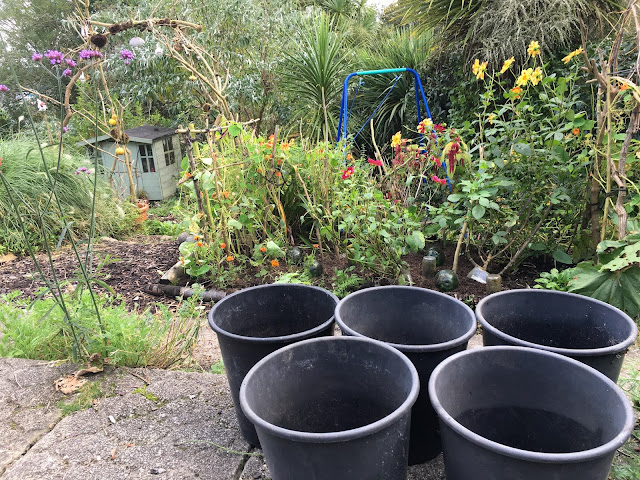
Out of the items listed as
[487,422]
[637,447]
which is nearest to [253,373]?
[487,422]

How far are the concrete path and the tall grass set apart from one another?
2.48 m

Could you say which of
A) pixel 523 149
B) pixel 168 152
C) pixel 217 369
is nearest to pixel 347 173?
pixel 523 149

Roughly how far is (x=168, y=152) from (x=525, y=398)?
20.1ft

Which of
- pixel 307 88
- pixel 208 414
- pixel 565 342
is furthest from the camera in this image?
pixel 307 88

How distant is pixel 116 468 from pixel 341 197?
1.90m

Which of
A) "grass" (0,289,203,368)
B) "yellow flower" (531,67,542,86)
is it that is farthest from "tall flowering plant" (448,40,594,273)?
"grass" (0,289,203,368)

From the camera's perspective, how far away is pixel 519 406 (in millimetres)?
1210

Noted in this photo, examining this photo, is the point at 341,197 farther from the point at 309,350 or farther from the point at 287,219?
the point at 309,350

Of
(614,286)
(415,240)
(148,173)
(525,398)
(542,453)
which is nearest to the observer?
(542,453)

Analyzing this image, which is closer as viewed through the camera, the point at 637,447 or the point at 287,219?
the point at 637,447

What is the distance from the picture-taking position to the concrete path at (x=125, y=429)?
1.41 m

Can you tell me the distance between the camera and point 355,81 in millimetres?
6051

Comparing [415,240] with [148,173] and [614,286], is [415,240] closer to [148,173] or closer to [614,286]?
[614,286]

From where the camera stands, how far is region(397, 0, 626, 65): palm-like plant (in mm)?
3973
